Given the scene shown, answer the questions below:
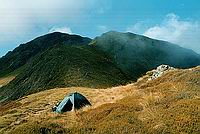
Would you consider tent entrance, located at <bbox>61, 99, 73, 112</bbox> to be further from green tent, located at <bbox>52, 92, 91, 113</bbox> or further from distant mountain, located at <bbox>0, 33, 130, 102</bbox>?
distant mountain, located at <bbox>0, 33, 130, 102</bbox>

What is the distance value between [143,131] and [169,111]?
516 centimetres

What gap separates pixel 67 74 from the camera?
119m

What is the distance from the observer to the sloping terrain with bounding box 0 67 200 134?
41.6 metres

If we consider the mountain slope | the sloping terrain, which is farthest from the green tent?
the mountain slope

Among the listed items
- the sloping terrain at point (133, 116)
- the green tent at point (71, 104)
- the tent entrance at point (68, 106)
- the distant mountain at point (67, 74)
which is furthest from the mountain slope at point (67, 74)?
the sloping terrain at point (133, 116)

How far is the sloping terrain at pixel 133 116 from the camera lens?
136ft

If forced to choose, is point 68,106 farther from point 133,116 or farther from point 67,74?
point 67,74

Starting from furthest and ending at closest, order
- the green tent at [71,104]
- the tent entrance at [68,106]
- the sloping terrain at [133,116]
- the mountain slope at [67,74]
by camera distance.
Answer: the mountain slope at [67,74] < the green tent at [71,104] < the tent entrance at [68,106] < the sloping terrain at [133,116]

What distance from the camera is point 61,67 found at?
433ft

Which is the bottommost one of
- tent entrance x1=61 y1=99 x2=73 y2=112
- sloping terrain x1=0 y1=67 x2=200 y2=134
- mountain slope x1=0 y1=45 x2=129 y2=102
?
sloping terrain x1=0 y1=67 x2=200 y2=134

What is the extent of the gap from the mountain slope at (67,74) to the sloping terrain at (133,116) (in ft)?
147

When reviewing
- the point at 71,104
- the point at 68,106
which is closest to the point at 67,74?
the point at 71,104

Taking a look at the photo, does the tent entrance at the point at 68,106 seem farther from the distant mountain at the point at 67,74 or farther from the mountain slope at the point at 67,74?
the mountain slope at the point at 67,74

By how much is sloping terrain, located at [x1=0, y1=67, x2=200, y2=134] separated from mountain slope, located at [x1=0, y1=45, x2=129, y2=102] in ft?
147
